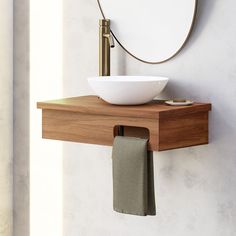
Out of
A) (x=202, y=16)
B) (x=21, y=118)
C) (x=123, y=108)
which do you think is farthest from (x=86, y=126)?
(x=21, y=118)

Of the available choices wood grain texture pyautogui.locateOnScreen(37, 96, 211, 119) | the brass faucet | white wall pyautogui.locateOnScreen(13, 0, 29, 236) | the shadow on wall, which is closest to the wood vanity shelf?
wood grain texture pyautogui.locateOnScreen(37, 96, 211, 119)

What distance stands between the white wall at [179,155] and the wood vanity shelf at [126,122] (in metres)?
0.09

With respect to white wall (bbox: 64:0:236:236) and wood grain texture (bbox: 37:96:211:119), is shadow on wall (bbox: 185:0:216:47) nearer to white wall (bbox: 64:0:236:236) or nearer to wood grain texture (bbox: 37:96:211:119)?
white wall (bbox: 64:0:236:236)

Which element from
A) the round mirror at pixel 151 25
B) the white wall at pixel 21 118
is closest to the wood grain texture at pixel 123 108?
the round mirror at pixel 151 25

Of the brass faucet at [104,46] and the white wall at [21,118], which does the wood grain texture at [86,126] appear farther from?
the white wall at [21,118]

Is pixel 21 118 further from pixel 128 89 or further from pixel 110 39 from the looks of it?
pixel 128 89

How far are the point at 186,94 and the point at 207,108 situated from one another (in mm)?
133

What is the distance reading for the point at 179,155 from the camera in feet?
8.57

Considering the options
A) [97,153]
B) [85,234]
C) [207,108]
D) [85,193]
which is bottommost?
→ [85,234]

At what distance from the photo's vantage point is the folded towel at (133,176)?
2.37m

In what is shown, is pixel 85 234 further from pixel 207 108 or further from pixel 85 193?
pixel 207 108

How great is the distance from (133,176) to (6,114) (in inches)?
39.4

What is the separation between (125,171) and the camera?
241 cm

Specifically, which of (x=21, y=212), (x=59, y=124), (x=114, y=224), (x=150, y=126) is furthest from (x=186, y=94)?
(x=21, y=212)
